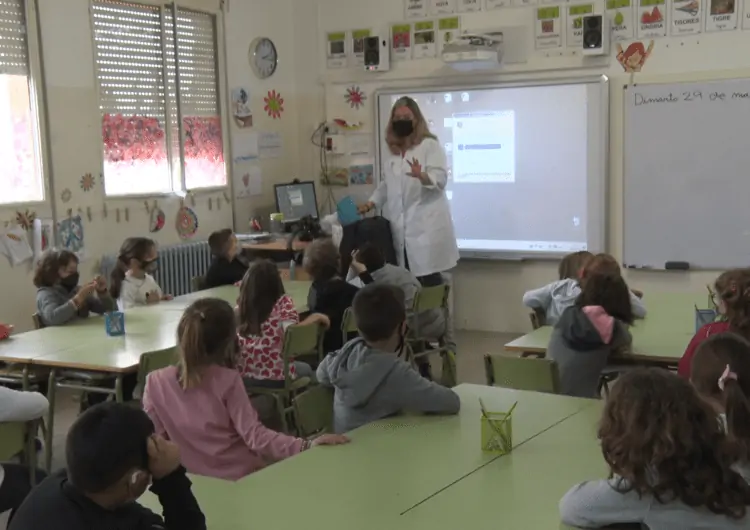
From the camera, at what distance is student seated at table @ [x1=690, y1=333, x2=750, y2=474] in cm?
205

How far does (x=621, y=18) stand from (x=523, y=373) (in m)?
4.01

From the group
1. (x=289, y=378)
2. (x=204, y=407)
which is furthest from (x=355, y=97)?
(x=204, y=407)

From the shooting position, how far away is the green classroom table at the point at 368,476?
2.09 metres

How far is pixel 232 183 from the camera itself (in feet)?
24.5

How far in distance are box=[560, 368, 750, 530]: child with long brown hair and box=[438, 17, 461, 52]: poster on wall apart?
18.6 feet

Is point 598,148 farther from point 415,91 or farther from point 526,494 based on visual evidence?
point 526,494

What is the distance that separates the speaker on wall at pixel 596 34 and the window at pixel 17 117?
369 centimetres

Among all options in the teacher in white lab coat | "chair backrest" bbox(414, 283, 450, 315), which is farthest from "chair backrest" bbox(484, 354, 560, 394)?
the teacher in white lab coat

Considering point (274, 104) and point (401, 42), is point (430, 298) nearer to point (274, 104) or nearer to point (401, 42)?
point (401, 42)

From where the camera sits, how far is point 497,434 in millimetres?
2514

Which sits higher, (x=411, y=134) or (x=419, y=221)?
(x=411, y=134)

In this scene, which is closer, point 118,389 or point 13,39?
point 118,389

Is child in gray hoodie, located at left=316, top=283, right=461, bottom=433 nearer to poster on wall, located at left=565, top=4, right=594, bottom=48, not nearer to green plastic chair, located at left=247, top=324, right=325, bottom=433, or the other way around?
green plastic chair, located at left=247, top=324, right=325, bottom=433

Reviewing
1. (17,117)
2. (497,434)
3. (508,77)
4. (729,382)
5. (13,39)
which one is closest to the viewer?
(729,382)
